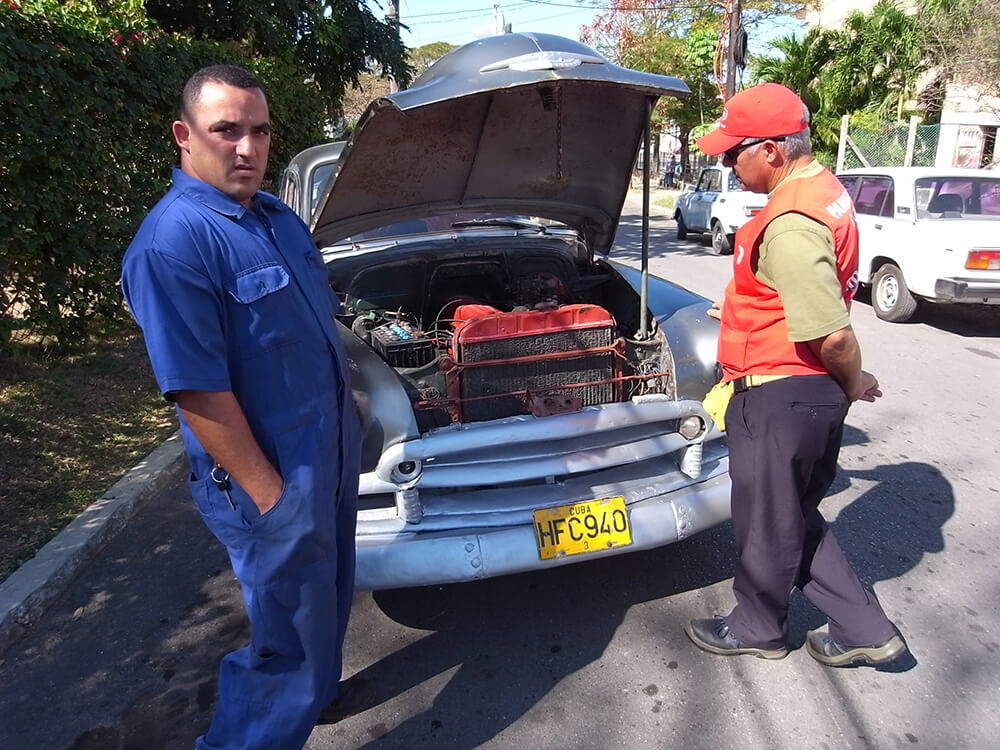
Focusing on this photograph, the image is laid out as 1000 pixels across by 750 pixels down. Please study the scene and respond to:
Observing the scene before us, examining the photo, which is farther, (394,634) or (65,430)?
(65,430)

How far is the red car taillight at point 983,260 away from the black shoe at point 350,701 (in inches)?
265

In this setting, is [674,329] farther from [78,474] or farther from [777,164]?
[78,474]

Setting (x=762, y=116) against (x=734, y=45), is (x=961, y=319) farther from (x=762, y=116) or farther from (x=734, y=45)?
(x=734, y=45)

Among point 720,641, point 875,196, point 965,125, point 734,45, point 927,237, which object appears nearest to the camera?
point 720,641

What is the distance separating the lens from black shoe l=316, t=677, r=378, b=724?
7.79 feet

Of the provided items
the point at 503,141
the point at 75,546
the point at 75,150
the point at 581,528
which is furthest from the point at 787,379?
the point at 75,150

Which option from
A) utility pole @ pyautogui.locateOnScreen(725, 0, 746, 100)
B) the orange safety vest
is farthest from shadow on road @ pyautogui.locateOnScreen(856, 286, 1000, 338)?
utility pole @ pyautogui.locateOnScreen(725, 0, 746, 100)

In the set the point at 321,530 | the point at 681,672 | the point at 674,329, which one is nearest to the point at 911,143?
the point at 674,329

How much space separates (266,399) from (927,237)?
7295 millimetres

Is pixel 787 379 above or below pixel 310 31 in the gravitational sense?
below

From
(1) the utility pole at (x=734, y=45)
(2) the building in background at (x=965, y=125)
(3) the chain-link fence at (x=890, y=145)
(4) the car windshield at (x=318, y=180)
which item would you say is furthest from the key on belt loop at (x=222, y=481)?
(1) the utility pole at (x=734, y=45)

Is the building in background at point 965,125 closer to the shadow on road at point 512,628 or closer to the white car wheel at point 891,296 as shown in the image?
the white car wheel at point 891,296

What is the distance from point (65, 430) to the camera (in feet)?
14.6

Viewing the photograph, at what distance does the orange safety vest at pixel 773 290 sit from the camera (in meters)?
2.08
